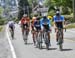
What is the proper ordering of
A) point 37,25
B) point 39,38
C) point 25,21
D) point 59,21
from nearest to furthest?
1. point 59,21
2. point 39,38
3. point 37,25
4. point 25,21

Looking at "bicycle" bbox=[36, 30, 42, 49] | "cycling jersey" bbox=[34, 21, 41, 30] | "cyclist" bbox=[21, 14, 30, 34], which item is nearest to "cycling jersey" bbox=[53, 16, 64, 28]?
"bicycle" bbox=[36, 30, 42, 49]

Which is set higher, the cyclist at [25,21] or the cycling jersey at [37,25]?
the cycling jersey at [37,25]

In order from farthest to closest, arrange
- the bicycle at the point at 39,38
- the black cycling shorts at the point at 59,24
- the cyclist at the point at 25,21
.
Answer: the cyclist at the point at 25,21
the bicycle at the point at 39,38
the black cycling shorts at the point at 59,24

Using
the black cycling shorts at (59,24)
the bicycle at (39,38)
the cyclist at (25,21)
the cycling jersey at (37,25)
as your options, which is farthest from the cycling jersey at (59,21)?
the cyclist at (25,21)

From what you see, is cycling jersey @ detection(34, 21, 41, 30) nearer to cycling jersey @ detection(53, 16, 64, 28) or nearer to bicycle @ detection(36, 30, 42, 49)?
bicycle @ detection(36, 30, 42, 49)

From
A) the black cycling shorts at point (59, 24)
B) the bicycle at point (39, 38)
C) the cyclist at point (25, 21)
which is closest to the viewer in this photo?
the black cycling shorts at point (59, 24)

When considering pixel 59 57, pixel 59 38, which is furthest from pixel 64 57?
pixel 59 38

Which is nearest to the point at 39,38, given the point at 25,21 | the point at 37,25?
the point at 37,25

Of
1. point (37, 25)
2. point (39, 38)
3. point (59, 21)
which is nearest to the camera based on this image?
point (59, 21)

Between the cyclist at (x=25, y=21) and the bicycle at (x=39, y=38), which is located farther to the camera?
the cyclist at (x=25, y=21)

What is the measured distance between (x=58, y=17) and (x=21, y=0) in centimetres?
13766

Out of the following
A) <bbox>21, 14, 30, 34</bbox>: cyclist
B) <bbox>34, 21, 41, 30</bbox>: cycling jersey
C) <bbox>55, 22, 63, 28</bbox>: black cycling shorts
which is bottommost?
<bbox>21, 14, 30, 34</bbox>: cyclist

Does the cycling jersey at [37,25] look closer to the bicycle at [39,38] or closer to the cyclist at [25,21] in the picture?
the bicycle at [39,38]

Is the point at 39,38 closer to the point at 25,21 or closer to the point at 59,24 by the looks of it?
the point at 59,24
